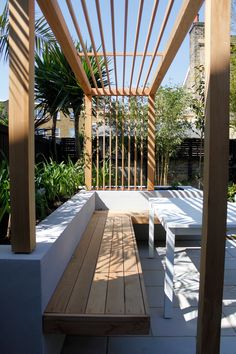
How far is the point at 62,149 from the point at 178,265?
684cm

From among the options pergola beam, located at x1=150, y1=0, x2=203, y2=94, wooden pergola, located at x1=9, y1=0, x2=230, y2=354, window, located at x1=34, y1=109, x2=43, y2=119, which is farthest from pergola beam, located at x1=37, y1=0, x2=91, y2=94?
window, located at x1=34, y1=109, x2=43, y2=119

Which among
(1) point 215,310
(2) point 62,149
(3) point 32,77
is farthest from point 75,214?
(2) point 62,149

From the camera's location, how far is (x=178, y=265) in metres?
3.91

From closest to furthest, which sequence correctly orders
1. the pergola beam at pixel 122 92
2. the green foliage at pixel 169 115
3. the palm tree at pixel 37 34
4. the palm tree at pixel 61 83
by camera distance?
the palm tree at pixel 37 34
the pergola beam at pixel 122 92
the green foliage at pixel 169 115
the palm tree at pixel 61 83

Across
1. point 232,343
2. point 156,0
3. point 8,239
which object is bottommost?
point 232,343

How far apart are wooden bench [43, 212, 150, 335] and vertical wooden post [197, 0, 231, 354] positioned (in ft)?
1.12

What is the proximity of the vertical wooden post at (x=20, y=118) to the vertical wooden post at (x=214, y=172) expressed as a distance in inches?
37.6

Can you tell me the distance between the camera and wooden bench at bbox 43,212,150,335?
1796 millimetres

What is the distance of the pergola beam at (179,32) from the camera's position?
2405mm

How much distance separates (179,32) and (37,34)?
2735 millimetres

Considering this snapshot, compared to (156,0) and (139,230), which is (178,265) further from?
(156,0)

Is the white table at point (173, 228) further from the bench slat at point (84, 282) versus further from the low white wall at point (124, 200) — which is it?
the low white wall at point (124, 200)

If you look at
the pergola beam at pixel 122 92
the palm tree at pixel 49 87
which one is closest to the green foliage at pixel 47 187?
the pergola beam at pixel 122 92

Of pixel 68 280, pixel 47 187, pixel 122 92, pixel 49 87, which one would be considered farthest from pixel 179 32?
pixel 49 87
